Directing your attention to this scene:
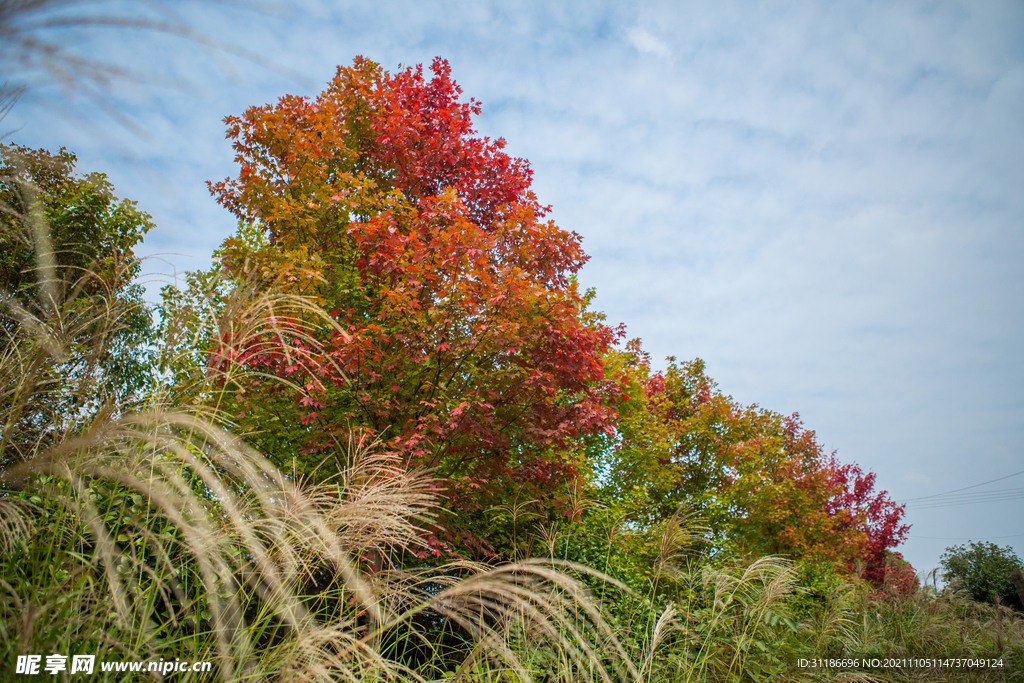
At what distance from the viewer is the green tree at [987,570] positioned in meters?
16.5

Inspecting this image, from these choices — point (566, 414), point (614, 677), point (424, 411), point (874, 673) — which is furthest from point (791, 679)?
point (424, 411)

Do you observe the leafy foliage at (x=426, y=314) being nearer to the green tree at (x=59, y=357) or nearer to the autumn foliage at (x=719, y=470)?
the green tree at (x=59, y=357)

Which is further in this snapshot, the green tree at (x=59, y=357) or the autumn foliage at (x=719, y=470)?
the autumn foliage at (x=719, y=470)

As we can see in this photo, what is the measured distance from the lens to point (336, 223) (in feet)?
19.2

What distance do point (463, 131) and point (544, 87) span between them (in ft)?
18.4

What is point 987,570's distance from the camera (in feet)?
56.0

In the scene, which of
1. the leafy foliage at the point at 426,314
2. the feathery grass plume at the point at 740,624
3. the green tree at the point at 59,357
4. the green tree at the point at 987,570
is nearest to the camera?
the green tree at the point at 59,357

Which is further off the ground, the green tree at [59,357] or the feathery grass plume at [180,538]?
the green tree at [59,357]

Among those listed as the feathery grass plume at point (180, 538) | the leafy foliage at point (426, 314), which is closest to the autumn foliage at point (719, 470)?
the leafy foliage at point (426, 314)

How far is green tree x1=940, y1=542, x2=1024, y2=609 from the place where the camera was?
54.1 ft

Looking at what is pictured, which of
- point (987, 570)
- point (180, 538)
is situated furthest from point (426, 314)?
point (987, 570)

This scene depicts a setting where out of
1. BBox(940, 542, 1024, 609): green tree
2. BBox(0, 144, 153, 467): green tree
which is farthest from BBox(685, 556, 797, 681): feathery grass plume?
BBox(940, 542, 1024, 609): green tree

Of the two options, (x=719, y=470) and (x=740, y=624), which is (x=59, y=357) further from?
(x=719, y=470)

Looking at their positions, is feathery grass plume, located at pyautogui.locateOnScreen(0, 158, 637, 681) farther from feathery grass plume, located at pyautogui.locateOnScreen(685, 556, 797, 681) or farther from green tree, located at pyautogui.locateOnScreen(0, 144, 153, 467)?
feathery grass plume, located at pyautogui.locateOnScreen(685, 556, 797, 681)
